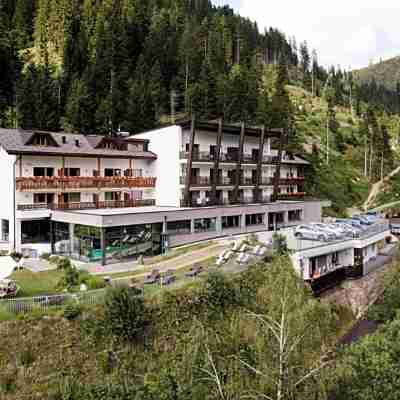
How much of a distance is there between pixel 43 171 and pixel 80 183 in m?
3.44

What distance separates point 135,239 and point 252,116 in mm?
46612

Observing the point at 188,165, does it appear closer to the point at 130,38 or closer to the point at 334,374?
the point at 334,374

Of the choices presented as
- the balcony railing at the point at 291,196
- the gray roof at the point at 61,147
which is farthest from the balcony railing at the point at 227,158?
the balcony railing at the point at 291,196

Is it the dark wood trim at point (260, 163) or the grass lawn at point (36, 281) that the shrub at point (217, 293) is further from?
the dark wood trim at point (260, 163)

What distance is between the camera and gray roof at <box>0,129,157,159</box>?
34.5m

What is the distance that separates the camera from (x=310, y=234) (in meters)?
34.4

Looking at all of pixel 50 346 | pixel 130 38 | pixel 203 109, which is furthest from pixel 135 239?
pixel 130 38

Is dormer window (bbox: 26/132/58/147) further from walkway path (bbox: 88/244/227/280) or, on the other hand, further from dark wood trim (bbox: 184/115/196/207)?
walkway path (bbox: 88/244/227/280)

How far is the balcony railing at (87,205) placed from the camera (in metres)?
34.5

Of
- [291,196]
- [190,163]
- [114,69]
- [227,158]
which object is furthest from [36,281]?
[114,69]

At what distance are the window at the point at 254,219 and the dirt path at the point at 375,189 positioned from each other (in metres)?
34.3

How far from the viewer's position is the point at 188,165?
40.2 metres

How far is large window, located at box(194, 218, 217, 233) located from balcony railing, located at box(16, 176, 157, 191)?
8.24 metres

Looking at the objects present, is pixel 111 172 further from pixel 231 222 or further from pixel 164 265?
pixel 164 265
